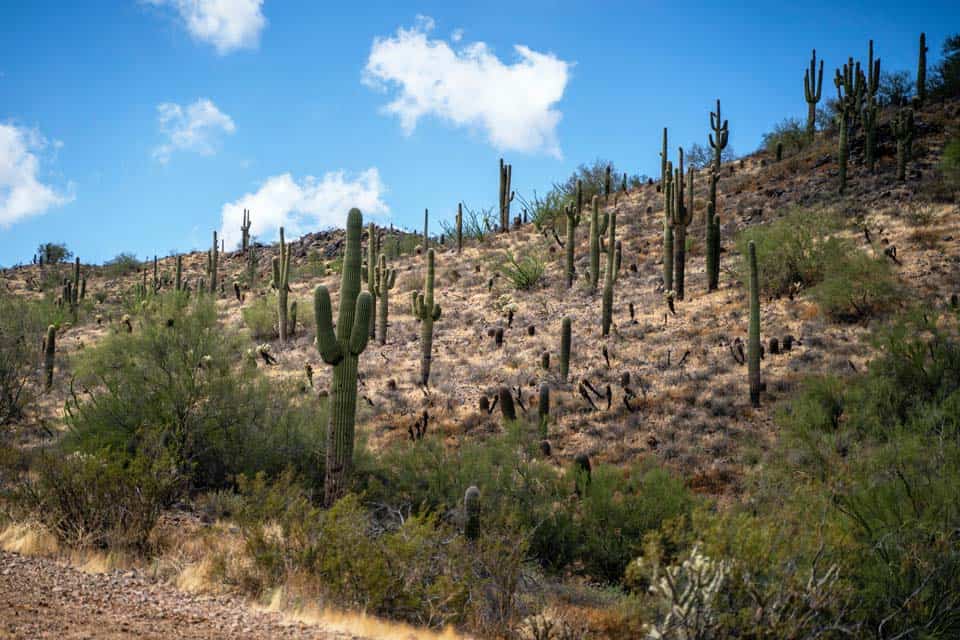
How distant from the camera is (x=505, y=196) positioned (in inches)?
A: 1567

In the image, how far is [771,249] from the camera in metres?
23.1

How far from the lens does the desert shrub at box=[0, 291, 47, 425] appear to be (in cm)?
1730

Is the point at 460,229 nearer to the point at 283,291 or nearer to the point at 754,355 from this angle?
the point at 283,291

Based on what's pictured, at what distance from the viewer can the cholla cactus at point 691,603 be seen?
5758 mm

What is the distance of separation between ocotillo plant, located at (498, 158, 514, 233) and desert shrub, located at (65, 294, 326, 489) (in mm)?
25446

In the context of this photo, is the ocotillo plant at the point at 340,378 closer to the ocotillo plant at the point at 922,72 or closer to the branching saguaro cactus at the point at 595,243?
the branching saguaro cactus at the point at 595,243

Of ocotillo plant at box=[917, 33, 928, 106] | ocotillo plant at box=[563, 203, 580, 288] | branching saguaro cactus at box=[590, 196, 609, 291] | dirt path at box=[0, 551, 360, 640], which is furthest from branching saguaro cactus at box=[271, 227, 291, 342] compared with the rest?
ocotillo plant at box=[917, 33, 928, 106]

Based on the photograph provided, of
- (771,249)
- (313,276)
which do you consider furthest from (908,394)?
(313,276)

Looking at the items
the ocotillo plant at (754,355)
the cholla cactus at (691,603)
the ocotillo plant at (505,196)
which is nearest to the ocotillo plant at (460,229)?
the ocotillo plant at (505,196)

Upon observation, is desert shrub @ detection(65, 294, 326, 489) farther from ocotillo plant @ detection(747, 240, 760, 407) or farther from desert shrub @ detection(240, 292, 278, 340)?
desert shrub @ detection(240, 292, 278, 340)

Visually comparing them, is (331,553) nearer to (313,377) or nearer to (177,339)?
(177,339)

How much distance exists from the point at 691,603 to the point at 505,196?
115 feet

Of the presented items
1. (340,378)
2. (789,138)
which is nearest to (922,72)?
(789,138)

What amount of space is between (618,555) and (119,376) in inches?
389
